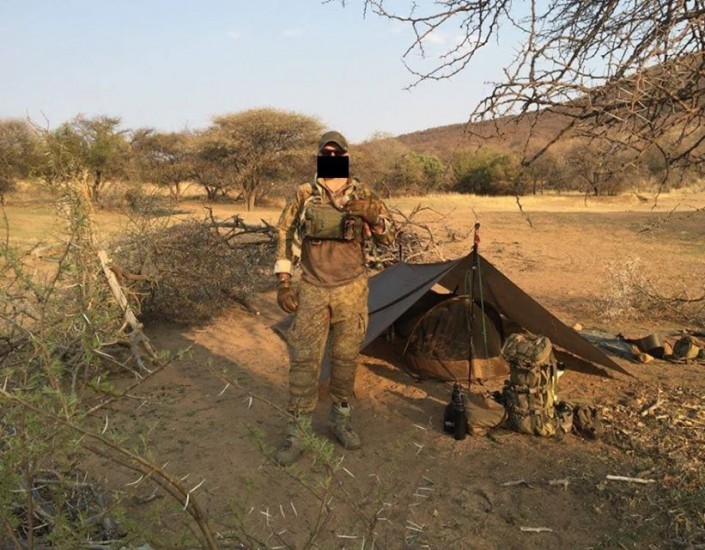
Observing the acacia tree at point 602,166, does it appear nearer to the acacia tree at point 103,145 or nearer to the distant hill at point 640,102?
the distant hill at point 640,102

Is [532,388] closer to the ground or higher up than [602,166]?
closer to the ground

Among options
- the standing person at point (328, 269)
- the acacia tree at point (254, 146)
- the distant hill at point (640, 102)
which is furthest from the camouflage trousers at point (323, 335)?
the acacia tree at point (254, 146)

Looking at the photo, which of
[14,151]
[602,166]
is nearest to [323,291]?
[602,166]

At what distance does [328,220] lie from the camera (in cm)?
380

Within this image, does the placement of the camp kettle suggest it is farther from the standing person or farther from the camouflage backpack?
the standing person

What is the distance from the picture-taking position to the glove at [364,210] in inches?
148

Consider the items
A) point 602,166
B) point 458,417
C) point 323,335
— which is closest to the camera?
point 602,166

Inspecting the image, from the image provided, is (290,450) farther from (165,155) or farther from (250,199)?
(165,155)

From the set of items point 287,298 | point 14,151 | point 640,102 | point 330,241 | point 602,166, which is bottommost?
point 287,298

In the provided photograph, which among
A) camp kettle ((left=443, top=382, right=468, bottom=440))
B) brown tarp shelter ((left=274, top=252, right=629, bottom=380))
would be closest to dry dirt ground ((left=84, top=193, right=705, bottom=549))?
camp kettle ((left=443, top=382, right=468, bottom=440))

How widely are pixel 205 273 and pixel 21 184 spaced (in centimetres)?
2108

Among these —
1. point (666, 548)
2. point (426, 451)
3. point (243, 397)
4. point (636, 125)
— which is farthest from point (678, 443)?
point (243, 397)

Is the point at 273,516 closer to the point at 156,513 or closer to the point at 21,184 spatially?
the point at 156,513

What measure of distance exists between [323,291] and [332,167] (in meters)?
0.81
